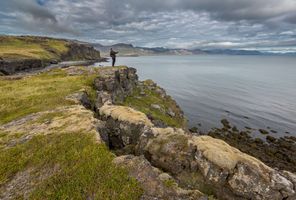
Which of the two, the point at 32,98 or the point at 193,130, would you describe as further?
the point at 193,130

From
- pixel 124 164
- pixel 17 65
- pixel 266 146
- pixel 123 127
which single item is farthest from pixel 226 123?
pixel 17 65

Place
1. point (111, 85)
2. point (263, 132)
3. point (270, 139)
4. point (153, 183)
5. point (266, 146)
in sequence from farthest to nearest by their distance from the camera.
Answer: point (263, 132) < point (270, 139) < point (266, 146) < point (111, 85) < point (153, 183)

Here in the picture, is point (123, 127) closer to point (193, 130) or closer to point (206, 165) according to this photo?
point (206, 165)

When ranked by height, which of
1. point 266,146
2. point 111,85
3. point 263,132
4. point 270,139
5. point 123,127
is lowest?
point 266,146

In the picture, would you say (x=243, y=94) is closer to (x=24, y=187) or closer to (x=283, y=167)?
(x=283, y=167)

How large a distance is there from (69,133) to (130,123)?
19.2 ft

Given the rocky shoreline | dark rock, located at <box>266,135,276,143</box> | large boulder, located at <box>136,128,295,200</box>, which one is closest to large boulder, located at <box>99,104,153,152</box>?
large boulder, located at <box>136,128,295,200</box>

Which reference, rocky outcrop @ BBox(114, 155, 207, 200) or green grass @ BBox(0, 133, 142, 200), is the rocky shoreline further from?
green grass @ BBox(0, 133, 142, 200)

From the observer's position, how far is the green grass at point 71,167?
1291 cm

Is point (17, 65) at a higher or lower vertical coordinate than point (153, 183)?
lower

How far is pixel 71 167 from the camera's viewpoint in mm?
14609

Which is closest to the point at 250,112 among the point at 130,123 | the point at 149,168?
the point at 130,123

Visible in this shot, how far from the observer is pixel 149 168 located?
15.0 meters

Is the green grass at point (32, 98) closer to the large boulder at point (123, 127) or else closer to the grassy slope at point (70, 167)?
the grassy slope at point (70, 167)
